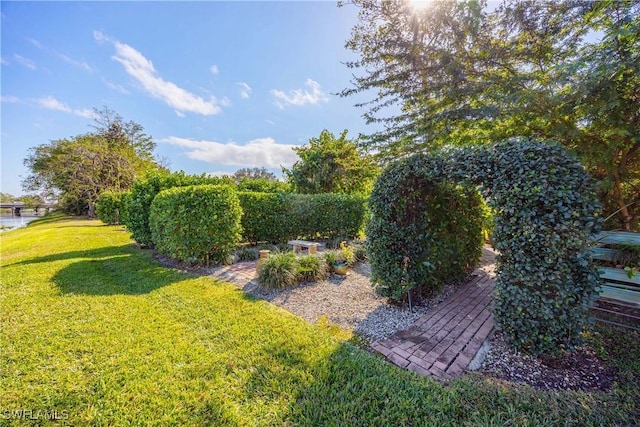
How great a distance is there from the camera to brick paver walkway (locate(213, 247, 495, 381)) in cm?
271

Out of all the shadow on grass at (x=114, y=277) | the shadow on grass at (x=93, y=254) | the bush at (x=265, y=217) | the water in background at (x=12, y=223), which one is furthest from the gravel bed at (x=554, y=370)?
the water in background at (x=12, y=223)

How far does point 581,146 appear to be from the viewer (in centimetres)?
408

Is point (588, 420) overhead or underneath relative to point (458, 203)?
underneath

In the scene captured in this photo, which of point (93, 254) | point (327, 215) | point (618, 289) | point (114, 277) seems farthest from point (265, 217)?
point (618, 289)

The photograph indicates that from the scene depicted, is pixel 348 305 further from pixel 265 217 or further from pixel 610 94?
pixel 265 217

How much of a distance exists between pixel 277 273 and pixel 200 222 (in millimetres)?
2446

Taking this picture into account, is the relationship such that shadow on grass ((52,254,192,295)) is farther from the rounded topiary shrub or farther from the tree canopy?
the tree canopy

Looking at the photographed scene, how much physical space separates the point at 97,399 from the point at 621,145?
7036 millimetres

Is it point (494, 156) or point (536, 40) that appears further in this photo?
point (536, 40)

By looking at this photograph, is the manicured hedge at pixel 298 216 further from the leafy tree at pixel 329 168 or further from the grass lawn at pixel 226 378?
the leafy tree at pixel 329 168

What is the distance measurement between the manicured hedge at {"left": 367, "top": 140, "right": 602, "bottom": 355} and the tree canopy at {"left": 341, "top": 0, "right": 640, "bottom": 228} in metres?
1.79

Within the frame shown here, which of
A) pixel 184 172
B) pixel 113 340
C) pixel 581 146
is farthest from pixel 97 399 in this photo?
pixel 184 172

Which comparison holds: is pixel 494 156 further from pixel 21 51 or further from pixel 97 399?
pixel 21 51

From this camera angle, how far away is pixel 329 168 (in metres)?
13.8
